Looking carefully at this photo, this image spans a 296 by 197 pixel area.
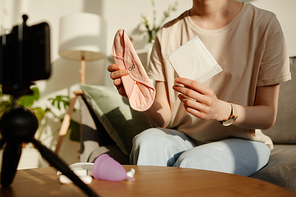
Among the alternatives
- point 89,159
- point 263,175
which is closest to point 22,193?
point 263,175

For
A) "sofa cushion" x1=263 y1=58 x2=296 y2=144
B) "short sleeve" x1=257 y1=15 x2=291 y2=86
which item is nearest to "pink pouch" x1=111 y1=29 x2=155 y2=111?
"short sleeve" x1=257 y1=15 x2=291 y2=86

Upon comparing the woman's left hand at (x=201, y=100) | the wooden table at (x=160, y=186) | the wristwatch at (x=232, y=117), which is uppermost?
the woman's left hand at (x=201, y=100)

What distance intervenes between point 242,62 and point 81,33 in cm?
150

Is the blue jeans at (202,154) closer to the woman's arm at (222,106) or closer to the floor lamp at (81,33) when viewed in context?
the woman's arm at (222,106)

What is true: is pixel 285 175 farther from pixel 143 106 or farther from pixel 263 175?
pixel 143 106

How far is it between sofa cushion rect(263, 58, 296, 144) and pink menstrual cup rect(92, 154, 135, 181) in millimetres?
1153

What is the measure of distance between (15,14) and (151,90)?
2688 millimetres

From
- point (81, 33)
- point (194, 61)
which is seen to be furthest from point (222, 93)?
point (81, 33)

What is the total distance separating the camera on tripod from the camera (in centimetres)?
36

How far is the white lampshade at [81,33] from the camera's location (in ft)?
6.91

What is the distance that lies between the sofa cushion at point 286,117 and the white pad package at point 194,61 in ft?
2.60

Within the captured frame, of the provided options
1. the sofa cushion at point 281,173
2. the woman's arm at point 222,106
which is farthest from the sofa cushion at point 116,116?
the sofa cushion at point 281,173

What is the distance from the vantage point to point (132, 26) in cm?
251

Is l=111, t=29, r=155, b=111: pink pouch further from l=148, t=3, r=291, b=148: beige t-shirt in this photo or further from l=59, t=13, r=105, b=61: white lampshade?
l=59, t=13, r=105, b=61: white lampshade
